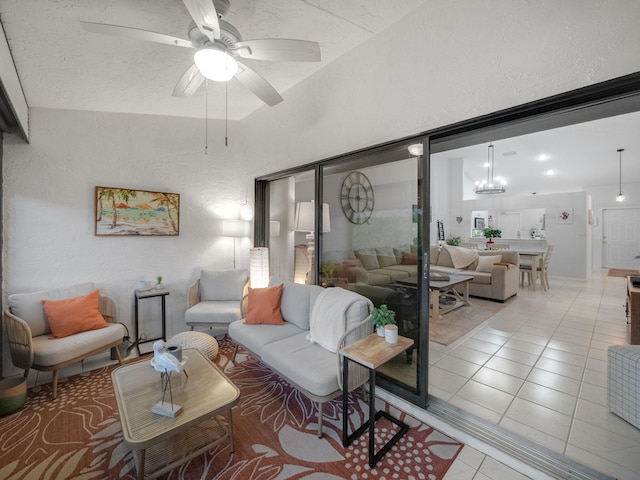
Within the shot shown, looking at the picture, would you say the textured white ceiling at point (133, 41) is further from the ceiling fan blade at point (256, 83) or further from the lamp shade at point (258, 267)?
the lamp shade at point (258, 267)

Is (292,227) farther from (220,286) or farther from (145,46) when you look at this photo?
(145,46)

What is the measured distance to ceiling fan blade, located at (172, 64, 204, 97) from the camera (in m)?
1.92

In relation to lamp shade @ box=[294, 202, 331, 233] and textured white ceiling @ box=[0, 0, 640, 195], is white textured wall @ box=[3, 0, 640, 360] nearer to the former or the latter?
textured white ceiling @ box=[0, 0, 640, 195]

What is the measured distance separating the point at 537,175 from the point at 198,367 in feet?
33.6

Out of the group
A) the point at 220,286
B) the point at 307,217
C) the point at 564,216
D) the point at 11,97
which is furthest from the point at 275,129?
the point at 564,216

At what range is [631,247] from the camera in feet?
30.1

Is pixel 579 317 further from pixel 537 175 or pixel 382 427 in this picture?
pixel 537 175

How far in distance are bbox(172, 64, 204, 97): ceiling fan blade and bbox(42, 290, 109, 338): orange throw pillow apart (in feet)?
7.56

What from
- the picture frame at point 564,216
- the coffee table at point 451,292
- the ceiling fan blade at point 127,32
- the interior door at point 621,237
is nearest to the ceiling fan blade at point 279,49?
the ceiling fan blade at point 127,32

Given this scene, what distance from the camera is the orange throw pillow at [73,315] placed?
2631 mm

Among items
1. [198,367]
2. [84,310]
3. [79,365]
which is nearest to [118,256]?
[84,310]

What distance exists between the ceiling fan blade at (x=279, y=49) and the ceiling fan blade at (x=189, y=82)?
1.36 feet

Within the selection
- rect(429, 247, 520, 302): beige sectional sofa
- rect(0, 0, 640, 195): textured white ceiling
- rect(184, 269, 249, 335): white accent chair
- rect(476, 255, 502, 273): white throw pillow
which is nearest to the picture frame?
rect(429, 247, 520, 302): beige sectional sofa

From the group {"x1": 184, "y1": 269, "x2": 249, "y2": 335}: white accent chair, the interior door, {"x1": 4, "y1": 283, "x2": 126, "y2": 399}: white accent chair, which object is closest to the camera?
{"x1": 4, "y1": 283, "x2": 126, "y2": 399}: white accent chair
